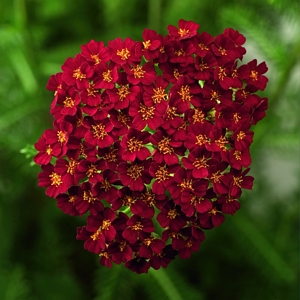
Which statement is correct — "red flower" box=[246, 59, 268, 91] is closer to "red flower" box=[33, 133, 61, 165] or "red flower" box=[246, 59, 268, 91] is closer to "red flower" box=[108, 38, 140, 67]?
"red flower" box=[108, 38, 140, 67]

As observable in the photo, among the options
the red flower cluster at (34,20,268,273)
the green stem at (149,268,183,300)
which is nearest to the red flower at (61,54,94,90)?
the red flower cluster at (34,20,268,273)

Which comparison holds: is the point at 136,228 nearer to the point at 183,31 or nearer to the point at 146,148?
the point at 146,148

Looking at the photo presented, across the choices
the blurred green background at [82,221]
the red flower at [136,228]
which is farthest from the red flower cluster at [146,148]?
the blurred green background at [82,221]

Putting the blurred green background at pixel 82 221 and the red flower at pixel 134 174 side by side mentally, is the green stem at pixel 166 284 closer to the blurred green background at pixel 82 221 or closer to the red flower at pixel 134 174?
the blurred green background at pixel 82 221

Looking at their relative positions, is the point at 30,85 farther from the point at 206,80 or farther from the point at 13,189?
the point at 206,80

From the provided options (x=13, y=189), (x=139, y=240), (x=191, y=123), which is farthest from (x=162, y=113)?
(x=13, y=189)
